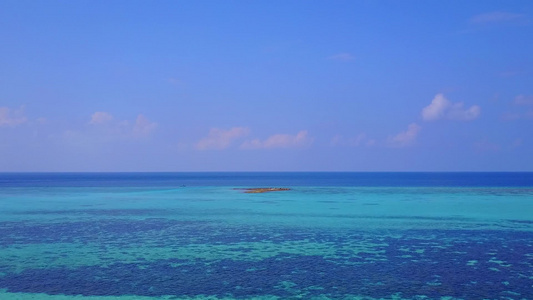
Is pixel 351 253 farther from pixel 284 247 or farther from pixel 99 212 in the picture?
pixel 99 212

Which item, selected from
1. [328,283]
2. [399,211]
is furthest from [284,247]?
[399,211]

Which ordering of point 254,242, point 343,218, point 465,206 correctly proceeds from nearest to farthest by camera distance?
point 254,242, point 343,218, point 465,206

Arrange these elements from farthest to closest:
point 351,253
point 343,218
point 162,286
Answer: point 343,218 < point 351,253 < point 162,286

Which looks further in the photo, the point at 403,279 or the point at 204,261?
the point at 204,261

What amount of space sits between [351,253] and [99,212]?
95.2 ft

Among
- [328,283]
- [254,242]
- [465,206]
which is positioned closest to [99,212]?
[254,242]

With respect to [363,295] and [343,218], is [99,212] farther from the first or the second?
[363,295]

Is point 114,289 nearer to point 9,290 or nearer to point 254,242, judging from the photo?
point 9,290

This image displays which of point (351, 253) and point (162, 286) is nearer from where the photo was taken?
point (162, 286)

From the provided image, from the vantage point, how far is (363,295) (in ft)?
51.1

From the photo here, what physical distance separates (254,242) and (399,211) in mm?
21808

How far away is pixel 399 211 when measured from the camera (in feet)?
140

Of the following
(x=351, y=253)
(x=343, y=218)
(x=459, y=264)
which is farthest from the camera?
(x=343, y=218)

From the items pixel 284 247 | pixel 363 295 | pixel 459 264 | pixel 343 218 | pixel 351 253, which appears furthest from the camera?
pixel 343 218
